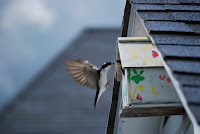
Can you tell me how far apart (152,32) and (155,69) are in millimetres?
342

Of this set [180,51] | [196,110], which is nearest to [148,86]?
[180,51]

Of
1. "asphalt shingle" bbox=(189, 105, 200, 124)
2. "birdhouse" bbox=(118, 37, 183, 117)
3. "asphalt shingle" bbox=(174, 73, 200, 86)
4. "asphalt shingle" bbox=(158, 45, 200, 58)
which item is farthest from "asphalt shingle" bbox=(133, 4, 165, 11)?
"asphalt shingle" bbox=(189, 105, 200, 124)

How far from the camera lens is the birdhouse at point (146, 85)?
6.08 ft

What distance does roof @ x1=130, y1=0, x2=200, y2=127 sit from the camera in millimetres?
1138

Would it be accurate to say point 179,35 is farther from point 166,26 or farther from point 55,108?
point 55,108

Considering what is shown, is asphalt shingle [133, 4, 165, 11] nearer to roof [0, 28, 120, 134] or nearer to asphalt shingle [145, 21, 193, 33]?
asphalt shingle [145, 21, 193, 33]

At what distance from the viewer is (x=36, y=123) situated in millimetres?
5648

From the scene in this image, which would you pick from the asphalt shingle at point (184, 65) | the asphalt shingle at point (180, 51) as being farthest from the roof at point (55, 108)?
the asphalt shingle at point (184, 65)

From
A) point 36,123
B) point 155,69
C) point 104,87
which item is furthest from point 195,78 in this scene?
point 36,123

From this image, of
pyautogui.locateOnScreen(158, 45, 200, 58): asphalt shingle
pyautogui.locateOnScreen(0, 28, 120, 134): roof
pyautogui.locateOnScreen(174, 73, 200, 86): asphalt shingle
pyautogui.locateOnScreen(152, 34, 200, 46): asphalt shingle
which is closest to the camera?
pyautogui.locateOnScreen(174, 73, 200, 86): asphalt shingle

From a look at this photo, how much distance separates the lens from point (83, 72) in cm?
259

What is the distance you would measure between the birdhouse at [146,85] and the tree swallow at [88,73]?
0.68m

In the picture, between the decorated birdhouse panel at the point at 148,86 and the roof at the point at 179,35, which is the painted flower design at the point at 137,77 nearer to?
the decorated birdhouse panel at the point at 148,86

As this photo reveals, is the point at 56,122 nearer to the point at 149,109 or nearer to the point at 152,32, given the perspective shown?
the point at 149,109
